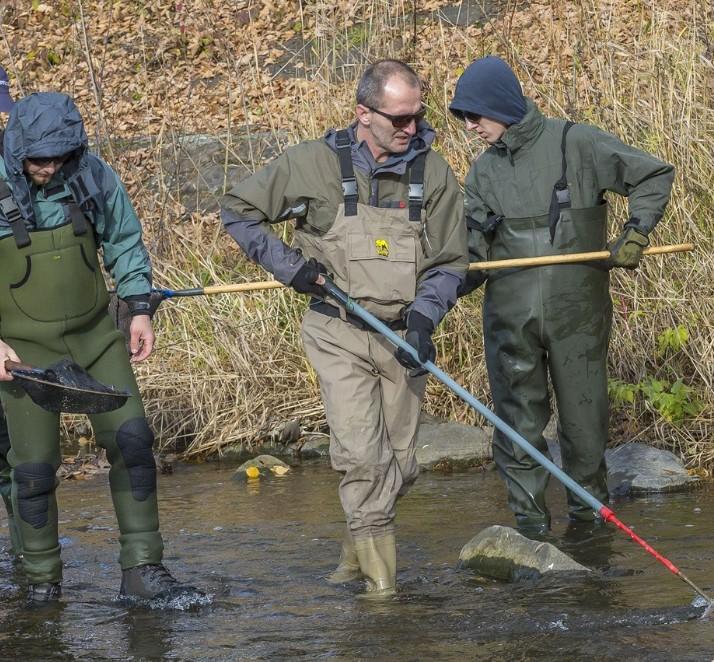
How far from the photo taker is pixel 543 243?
20.4 feet

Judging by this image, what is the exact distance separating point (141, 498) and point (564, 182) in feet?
7.64

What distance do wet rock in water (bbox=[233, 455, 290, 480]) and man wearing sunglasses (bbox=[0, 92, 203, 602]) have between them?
2668 millimetres

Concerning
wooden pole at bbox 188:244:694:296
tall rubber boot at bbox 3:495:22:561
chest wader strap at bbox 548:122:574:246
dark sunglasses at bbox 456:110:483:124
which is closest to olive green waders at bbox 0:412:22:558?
tall rubber boot at bbox 3:495:22:561

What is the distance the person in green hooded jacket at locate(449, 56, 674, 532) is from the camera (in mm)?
6105

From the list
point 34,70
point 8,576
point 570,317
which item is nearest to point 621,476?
point 570,317

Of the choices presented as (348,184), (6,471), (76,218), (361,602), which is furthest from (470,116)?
(6,471)

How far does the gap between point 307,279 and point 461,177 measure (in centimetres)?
363

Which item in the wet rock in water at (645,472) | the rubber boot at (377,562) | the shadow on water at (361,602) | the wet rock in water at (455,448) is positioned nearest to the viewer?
the shadow on water at (361,602)

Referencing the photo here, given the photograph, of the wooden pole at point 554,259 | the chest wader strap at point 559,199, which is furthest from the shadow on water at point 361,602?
the chest wader strap at point 559,199

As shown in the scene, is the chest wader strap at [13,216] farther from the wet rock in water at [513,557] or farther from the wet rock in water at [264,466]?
the wet rock in water at [264,466]

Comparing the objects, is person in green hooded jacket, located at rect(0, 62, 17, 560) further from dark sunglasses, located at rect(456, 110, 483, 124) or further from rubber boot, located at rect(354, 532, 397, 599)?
dark sunglasses, located at rect(456, 110, 483, 124)

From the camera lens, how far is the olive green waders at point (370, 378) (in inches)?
210

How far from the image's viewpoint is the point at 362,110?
5.34m

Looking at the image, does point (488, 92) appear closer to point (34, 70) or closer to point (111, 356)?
point (111, 356)
